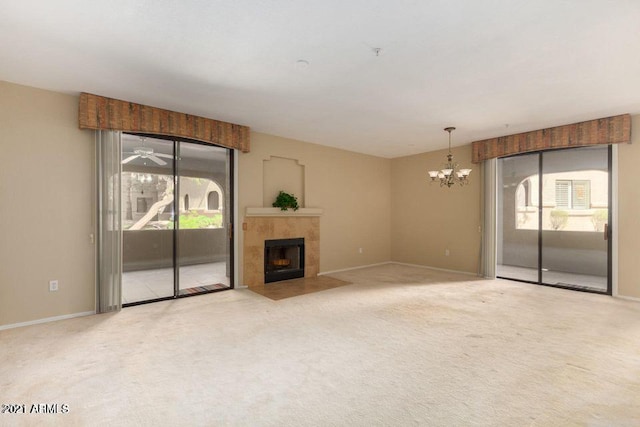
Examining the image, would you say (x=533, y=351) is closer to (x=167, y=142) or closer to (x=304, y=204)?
(x=304, y=204)

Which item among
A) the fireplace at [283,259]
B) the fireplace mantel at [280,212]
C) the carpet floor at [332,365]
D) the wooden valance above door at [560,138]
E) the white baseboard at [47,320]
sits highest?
the wooden valance above door at [560,138]

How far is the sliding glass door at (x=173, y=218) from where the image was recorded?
449cm

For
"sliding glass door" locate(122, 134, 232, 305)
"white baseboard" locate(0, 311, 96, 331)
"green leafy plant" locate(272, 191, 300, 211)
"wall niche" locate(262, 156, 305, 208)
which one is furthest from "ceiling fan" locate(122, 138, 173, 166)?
"white baseboard" locate(0, 311, 96, 331)

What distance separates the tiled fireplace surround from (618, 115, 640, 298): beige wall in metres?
4.94

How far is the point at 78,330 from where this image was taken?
3352 mm

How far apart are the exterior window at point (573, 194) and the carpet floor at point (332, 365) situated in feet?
7.37

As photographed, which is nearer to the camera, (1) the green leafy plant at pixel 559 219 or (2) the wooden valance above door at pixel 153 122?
(2) the wooden valance above door at pixel 153 122

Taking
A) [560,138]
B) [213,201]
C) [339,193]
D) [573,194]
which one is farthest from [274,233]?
[573,194]

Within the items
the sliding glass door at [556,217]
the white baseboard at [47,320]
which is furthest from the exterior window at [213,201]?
the sliding glass door at [556,217]

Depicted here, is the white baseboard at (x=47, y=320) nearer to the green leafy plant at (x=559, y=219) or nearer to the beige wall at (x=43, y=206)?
→ the beige wall at (x=43, y=206)

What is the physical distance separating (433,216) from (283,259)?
3607mm

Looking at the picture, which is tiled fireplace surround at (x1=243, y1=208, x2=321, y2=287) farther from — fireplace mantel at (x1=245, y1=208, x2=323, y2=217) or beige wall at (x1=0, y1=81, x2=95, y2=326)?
beige wall at (x1=0, y1=81, x2=95, y2=326)

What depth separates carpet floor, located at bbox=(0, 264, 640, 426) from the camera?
1.99 metres

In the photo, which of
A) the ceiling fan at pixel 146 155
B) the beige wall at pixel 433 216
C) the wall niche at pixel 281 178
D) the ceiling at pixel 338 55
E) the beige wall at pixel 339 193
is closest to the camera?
the ceiling at pixel 338 55
